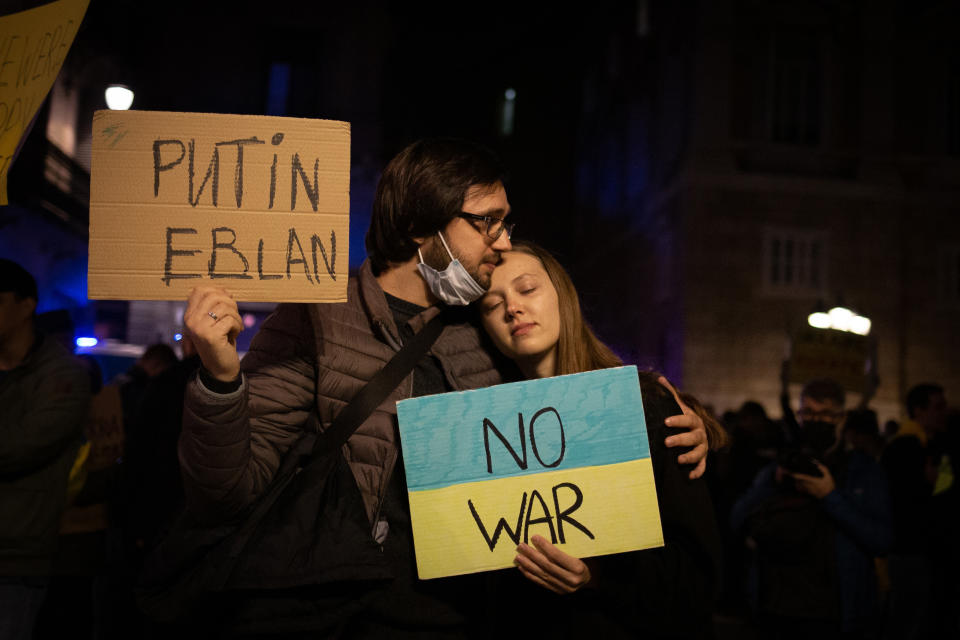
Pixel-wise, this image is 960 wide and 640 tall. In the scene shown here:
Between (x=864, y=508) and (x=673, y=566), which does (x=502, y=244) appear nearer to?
(x=673, y=566)

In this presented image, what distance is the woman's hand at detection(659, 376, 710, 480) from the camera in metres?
2.39

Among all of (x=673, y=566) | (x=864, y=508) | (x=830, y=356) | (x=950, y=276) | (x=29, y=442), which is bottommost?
(x=864, y=508)

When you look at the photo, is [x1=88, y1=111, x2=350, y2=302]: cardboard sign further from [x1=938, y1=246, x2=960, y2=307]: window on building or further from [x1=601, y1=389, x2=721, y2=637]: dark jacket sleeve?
[x1=938, y1=246, x2=960, y2=307]: window on building

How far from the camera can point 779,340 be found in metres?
18.4

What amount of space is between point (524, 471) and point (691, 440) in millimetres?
559

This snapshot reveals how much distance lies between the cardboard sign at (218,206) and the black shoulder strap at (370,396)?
31 centimetres

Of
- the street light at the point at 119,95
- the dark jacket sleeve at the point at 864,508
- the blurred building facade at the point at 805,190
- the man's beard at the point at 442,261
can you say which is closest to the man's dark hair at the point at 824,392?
the dark jacket sleeve at the point at 864,508

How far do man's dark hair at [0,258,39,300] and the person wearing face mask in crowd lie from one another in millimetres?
3975

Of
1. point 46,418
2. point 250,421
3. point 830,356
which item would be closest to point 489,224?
point 250,421

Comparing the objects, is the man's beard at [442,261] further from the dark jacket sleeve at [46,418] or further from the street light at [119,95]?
the street light at [119,95]

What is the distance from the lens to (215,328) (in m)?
2.02

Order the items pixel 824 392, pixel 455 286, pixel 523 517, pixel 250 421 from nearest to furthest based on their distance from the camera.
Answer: pixel 523 517
pixel 250 421
pixel 455 286
pixel 824 392

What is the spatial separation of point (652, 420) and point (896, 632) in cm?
543

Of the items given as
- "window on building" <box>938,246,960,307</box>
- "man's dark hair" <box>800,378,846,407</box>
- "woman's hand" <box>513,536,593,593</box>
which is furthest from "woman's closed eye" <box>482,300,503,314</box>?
"window on building" <box>938,246,960,307</box>
